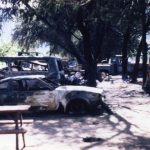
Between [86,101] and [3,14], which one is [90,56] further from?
[86,101]

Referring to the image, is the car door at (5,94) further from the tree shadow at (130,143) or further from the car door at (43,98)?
the tree shadow at (130,143)

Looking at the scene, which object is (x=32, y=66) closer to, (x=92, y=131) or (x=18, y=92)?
(x=18, y=92)

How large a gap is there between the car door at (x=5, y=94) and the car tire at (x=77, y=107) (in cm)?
190

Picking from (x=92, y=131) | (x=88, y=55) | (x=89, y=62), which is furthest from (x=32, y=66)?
(x=92, y=131)

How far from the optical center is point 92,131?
12.1 metres

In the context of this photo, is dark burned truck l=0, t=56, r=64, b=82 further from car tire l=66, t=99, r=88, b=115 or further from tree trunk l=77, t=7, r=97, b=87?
car tire l=66, t=99, r=88, b=115

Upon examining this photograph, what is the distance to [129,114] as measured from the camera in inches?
591

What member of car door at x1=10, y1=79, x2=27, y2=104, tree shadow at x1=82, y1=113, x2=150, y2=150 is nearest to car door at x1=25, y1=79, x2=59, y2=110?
car door at x1=10, y1=79, x2=27, y2=104

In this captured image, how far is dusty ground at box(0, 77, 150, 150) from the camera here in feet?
33.8

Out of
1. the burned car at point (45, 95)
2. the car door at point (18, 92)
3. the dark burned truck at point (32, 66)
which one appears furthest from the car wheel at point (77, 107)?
the dark burned truck at point (32, 66)

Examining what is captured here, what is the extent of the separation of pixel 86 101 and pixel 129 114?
54.9 inches

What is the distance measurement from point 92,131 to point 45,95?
337 centimetres

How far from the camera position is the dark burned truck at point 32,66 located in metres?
19.5

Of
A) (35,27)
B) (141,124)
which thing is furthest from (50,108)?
(35,27)
